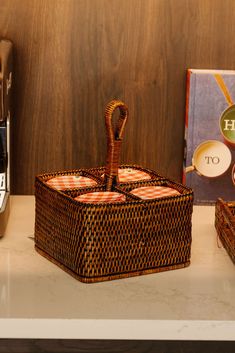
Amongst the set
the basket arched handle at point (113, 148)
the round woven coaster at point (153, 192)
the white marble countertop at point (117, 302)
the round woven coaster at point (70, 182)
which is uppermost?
the basket arched handle at point (113, 148)

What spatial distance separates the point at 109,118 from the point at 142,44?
0.37m

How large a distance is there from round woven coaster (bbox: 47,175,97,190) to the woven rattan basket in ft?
0.10

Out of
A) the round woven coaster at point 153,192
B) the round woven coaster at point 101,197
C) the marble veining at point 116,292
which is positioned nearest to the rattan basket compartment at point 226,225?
the marble veining at point 116,292

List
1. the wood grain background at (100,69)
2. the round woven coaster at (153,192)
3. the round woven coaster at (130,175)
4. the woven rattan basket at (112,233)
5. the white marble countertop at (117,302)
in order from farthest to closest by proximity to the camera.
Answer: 1. the wood grain background at (100,69)
2. the round woven coaster at (130,175)
3. the round woven coaster at (153,192)
4. the woven rattan basket at (112,233)
5. the white marble countertop at (117,302)

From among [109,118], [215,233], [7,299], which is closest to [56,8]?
[109,118]

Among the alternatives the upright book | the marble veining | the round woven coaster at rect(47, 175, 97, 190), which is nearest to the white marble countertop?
the marble veining

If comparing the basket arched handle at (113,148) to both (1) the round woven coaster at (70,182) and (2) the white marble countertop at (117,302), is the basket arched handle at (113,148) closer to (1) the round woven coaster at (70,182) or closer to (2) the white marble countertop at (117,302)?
(1) the round woven coaster at (70,182)

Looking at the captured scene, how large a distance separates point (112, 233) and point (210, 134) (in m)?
0.60

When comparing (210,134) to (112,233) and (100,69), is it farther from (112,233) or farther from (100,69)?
(112,233)

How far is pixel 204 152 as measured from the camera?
6.84 ft

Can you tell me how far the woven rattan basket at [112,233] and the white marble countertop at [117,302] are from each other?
3cm

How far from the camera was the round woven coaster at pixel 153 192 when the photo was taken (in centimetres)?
169

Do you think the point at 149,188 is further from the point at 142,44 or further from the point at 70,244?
the point at 142,44

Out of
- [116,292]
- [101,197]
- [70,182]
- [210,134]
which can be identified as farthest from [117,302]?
[210,134]
